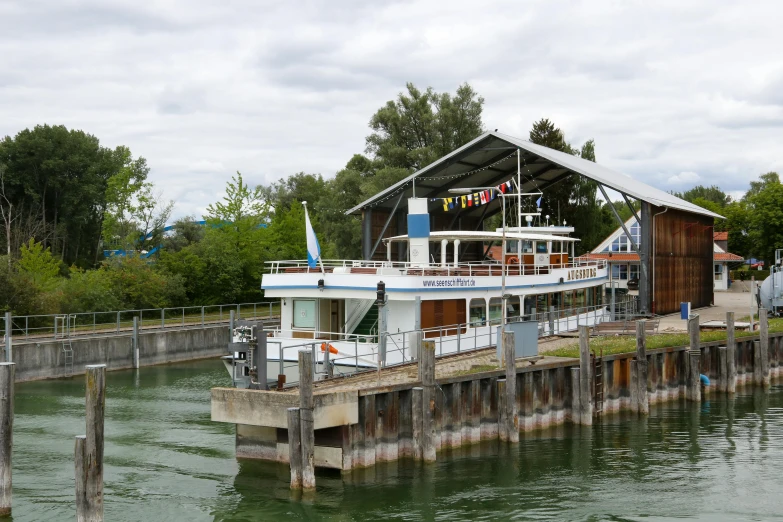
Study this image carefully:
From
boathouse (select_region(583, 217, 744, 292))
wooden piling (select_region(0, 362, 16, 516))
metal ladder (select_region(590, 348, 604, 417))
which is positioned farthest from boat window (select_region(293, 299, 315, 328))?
boathouse (select_region(583, 217, 744, 292))

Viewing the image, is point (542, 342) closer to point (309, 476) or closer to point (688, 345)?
point (688, 345)

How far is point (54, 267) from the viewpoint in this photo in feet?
176

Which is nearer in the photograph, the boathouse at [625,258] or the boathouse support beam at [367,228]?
the boathouse support beam at [367,228]

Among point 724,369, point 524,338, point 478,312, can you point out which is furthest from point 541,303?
point 524,338

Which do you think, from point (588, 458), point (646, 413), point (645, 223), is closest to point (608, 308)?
point (645, 223)

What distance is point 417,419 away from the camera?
2084cm

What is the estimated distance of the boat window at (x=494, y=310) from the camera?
106 feet

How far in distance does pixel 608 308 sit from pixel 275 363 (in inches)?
925

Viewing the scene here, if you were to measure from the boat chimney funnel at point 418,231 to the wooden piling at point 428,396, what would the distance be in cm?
1204

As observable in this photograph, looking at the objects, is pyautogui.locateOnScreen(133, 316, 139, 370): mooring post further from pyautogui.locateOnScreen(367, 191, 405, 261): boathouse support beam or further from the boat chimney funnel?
the boat chimney funnel

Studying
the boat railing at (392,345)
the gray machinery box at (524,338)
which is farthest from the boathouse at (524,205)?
the gray machinery box at (524,338)

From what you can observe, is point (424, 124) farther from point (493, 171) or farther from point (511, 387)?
point (511, 387)

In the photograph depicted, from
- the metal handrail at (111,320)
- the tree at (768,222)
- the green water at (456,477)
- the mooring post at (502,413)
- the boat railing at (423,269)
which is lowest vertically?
the green water at (456,477)

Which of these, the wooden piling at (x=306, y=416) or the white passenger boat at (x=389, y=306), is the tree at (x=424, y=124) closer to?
the white passenger boat at (x=389, y=306)
